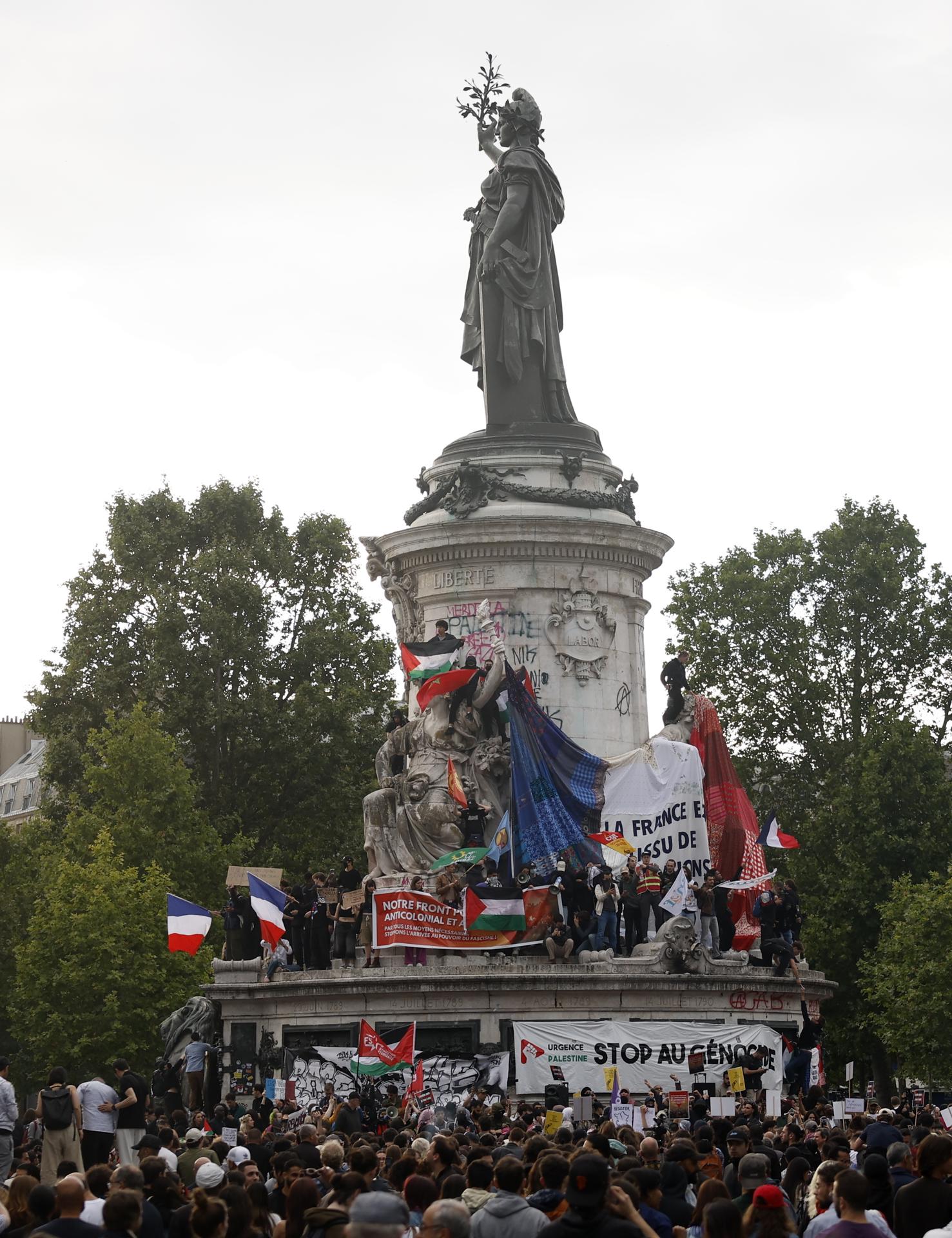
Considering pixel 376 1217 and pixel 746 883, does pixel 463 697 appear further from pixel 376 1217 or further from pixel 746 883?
pixel 376 1217

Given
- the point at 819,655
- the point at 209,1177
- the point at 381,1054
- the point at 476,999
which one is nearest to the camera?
the point at 209,1177

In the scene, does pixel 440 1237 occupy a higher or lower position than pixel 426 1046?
lower

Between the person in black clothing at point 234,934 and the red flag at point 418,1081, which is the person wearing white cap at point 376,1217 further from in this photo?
the person in black clothing at point 234,934

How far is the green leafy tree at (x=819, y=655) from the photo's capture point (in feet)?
164

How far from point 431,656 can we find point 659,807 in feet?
13.7

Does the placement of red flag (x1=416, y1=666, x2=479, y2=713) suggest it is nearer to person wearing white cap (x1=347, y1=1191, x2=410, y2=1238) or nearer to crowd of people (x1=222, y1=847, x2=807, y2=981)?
crowd of people (x1=222, y1=847, x2=807, y2=981)

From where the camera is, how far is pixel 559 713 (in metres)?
32.6

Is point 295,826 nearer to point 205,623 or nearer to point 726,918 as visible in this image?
point 205,623

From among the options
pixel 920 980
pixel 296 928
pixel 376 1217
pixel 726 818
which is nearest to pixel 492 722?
pixel 726 818

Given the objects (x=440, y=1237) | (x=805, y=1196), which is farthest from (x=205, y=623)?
(x=440, y=1237)

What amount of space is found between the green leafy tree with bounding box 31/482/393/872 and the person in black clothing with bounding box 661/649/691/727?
19621 mm

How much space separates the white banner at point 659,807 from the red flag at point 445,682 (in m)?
2.70

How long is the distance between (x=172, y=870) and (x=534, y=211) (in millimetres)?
18487

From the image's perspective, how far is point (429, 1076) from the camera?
90.6ft
